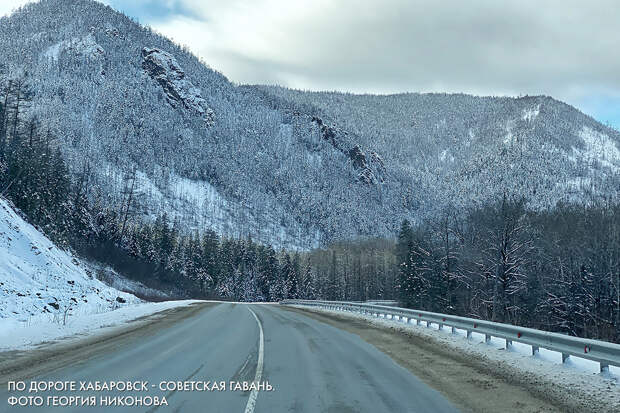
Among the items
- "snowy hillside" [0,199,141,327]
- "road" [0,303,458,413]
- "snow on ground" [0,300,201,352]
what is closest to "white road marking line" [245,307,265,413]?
"road" [0,303,458,413]

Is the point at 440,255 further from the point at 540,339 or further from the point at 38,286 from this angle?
the point at 540,339

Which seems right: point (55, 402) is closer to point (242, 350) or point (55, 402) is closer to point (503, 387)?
point (242, 350)

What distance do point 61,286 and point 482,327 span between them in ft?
66.1

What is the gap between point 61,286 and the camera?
2347cm

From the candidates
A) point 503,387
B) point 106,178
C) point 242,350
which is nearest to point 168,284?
point 242,350

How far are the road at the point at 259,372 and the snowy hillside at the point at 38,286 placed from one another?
4.73 meters

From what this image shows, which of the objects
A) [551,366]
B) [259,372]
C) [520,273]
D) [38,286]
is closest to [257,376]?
[259,372]

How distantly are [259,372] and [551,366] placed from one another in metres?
6.49

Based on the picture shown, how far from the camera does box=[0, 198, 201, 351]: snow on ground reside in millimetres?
14320

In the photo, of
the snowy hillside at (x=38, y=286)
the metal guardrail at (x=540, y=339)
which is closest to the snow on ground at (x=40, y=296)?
the snowy hillside at (x=38, y=286)

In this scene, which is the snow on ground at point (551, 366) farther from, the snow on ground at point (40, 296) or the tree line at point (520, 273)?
the tree line at point (520, 273)

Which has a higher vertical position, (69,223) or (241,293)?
(69,223)

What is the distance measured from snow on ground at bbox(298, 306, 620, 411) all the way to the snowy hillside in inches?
539

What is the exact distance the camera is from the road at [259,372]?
7.09 metres
